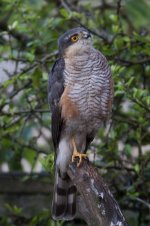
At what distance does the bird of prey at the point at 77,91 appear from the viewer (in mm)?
4328

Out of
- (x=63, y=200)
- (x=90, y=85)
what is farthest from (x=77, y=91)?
(x=63, y=200)

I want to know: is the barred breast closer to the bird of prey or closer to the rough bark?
the bird of prey

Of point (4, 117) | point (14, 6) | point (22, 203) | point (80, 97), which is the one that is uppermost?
point (14, 6)

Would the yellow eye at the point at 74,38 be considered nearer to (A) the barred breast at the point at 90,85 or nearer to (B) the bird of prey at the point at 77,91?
(B) the bird of prey at the point at 77,91

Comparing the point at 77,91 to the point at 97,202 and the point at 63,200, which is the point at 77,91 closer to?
the point at 63,200

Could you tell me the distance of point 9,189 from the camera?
228 inches

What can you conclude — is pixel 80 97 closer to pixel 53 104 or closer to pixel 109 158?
pixel 53 104

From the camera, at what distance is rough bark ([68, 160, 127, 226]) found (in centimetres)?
339

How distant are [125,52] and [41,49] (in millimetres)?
706

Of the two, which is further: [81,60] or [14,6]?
[14,6]

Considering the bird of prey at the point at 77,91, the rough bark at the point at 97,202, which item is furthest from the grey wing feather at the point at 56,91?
the rough bark at the point at 97,202

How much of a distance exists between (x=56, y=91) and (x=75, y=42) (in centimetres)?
34

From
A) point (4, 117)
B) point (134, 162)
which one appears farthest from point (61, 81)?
point (134, 162)

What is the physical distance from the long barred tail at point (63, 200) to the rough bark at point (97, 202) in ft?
2.64
